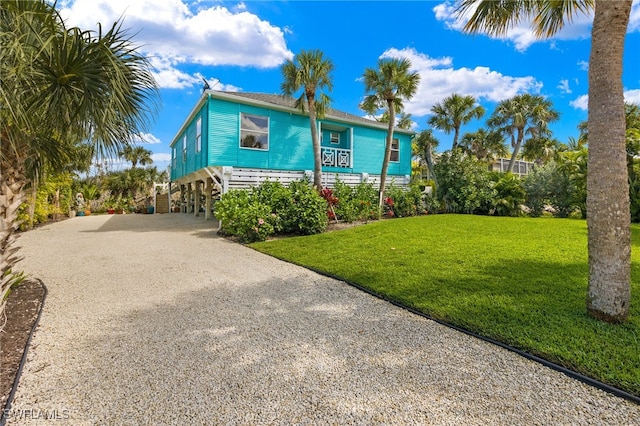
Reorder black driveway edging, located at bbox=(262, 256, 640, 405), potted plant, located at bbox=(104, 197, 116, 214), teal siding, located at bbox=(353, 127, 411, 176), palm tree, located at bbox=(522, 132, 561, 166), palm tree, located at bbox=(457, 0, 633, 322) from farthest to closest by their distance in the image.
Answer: palm tree, located at bbox=(522, 132, 561, 166) < potted plant, located at bbox=(104, 197, 116, 214) < teal siding, located at bbox=(353, 127, 411, 176) < palm tree, located at bbox=(457, 0, 633, 322) < black driveway edging, located at bbox=(262, 256, 640, 405)

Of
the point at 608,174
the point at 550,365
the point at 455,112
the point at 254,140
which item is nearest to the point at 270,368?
the point at 550,365

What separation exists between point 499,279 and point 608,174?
222 cm

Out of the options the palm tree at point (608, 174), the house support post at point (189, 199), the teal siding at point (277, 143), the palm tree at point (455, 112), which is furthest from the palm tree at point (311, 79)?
the palm tree at point (455, 112)

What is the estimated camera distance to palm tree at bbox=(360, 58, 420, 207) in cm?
1373

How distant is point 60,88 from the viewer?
2973 millimetres

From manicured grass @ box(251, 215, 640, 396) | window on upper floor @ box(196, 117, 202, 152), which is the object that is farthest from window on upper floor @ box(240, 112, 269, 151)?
manicured grass @ box(251, 215, 640, 396)

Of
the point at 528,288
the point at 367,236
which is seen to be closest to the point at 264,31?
the point at 367,236

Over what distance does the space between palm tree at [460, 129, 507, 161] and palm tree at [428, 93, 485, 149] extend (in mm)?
5404

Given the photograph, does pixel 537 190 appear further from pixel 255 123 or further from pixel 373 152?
pixel 255 123

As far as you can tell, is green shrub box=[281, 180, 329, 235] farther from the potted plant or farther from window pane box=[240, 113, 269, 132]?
the potted plant

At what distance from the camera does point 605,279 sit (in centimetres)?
309

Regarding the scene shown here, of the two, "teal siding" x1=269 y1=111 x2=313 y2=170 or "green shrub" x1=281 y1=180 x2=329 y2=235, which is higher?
"teal siding" x1=269 y1=111 x2=313 y2=170

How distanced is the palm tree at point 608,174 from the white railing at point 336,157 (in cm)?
1219

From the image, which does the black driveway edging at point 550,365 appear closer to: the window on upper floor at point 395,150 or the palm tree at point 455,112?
the window on upper floor at point 395,150
